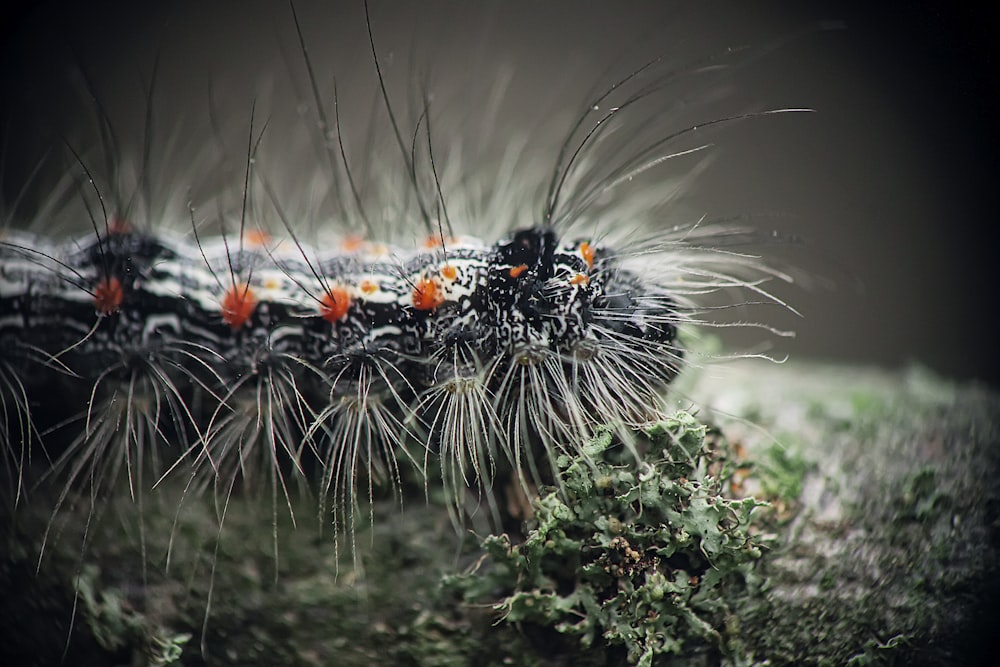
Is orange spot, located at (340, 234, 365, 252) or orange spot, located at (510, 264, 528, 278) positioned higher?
orange spot, located at (340, 234, 365, 252)

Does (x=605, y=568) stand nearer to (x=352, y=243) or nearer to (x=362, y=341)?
(x=362, y=341)

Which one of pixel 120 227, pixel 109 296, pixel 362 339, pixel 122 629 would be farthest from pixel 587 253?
pixel 122 629

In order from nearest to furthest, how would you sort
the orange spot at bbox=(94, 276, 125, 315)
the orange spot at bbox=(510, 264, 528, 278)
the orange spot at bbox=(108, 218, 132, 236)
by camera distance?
1. the orange spot at bbox=(510, 264, 528, 278)
2. the orange spot at bbox=(94, 276, 125, 315)
3. the orange spot at bbox=(108, 218, 132, 236)

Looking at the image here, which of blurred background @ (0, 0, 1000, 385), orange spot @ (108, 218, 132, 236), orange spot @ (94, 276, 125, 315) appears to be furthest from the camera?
blurred background @ (0, 0, 1000, 385)

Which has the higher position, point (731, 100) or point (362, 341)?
point (731, 100)

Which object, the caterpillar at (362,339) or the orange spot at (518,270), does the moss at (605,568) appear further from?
the orange spot at (518,270)

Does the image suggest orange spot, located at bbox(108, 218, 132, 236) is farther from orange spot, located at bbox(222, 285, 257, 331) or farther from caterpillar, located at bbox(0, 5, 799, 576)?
orange spot, located at bbox(222, 285, 257, 331)

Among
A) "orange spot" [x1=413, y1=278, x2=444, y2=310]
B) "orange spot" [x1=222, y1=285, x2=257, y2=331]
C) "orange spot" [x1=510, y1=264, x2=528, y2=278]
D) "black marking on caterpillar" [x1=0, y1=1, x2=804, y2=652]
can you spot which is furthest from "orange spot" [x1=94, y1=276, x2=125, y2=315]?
"orange spot" [x1=510, y1=264, x2=528, y2=278]

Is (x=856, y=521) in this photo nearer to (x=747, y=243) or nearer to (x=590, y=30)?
(x=747, y=243)
